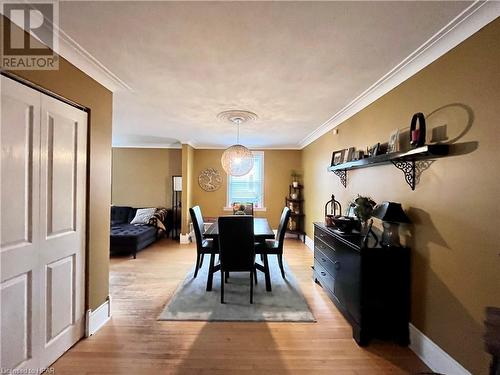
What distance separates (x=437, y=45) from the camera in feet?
5.92

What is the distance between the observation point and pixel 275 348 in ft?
6.84

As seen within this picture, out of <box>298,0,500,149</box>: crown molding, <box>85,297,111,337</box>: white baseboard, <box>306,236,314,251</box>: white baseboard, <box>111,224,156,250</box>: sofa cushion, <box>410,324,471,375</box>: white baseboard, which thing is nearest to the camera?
<box>298,0,500,149</box>: crown molding

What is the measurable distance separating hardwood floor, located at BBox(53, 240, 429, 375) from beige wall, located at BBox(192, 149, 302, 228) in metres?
3.88

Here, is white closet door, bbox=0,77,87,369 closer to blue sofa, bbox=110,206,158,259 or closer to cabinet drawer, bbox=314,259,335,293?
cabinet drawer, bbox=314,259,335,293

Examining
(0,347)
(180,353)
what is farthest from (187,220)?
(0,347)

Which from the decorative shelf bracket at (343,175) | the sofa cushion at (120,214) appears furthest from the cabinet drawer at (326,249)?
the sofa cushion at (120,214)

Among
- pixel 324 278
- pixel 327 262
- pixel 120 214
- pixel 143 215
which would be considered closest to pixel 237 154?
pixel 327 262

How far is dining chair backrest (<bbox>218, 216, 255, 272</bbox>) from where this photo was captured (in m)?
2.88

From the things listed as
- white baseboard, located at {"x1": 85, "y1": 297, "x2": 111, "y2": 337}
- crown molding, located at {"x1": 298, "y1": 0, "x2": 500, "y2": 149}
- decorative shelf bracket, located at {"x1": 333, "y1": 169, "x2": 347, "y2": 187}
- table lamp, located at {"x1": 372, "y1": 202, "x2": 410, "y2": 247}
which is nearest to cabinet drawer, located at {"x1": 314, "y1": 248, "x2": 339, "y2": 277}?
table lamp, located at {"x1": 372, "y1": 202, "x2": 410, "y2": 247}

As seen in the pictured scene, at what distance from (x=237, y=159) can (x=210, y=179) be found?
3.07m

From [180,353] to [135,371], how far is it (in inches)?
13.3

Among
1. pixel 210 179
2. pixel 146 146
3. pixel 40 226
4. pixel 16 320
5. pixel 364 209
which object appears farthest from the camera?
pixel 210 179

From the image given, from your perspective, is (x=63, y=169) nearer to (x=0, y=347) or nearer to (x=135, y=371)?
(x=0, y=347)

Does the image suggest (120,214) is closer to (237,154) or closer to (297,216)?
(237,154)
